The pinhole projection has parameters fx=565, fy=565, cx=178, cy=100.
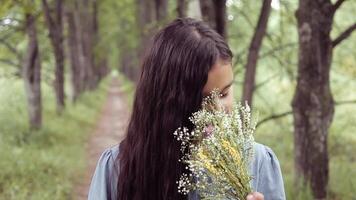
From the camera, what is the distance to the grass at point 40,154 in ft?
22.8

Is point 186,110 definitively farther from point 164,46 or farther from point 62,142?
point 62,142

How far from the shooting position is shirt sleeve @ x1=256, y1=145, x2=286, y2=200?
217cm

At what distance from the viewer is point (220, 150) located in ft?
6.19

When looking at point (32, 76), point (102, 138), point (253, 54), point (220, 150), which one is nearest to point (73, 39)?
point (102, 138)

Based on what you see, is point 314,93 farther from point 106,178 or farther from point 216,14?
point 106,178

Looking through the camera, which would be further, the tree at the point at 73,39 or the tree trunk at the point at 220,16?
the tree at the point at 73,39

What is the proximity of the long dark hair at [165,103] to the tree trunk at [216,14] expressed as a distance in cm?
400

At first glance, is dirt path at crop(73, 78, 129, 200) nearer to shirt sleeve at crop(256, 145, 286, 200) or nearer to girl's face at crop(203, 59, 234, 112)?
shirt sleeve at crop(256, 145, 286, 200)

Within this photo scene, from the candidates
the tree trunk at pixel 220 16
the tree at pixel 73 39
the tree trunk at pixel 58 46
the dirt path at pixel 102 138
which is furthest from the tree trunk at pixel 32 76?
the tree at pixel 73 39

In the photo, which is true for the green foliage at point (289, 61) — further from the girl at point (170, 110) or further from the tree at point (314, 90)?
the girl at point (170, 110)

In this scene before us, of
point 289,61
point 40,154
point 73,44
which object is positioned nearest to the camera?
point 40,154

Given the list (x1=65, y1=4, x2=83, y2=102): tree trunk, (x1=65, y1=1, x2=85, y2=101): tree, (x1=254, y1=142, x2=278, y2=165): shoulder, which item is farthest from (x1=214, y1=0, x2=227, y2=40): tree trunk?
(x1=65, y1=4, x2=83, y2=102): tree trunk

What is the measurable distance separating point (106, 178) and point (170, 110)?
0.41 meters

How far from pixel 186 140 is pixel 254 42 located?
4.11m
